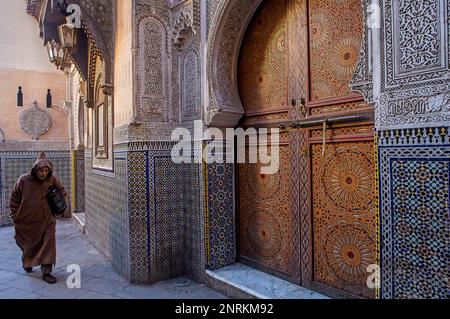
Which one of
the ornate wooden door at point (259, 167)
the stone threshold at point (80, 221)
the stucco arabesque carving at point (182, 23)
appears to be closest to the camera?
the ornate wooden door at point (259, 167)

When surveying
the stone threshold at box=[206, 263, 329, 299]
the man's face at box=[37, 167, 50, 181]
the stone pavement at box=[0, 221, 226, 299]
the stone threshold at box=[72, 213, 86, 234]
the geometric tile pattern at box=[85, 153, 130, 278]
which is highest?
the man's face at box=[37, 167, 50, 181]

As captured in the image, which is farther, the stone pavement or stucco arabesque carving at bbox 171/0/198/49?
stucco arabesque carving at bbox 171/0/198/49

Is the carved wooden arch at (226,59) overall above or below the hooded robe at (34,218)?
above

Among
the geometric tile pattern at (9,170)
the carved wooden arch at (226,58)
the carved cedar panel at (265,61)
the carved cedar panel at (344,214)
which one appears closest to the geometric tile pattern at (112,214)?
the carved wooden arch at (226,58)

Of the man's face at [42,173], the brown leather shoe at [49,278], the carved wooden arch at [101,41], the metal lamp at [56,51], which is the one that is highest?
the metal lamp at [56,51]

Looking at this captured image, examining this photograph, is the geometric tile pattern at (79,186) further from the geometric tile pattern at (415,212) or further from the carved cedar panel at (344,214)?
the geometric tile pattern at (415,212)

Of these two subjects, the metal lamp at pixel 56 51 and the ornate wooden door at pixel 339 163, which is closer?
the ornate wooden door at pixel 339 163

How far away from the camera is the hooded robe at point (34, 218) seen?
3727mm

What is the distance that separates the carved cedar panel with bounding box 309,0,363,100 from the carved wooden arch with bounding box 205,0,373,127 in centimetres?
67

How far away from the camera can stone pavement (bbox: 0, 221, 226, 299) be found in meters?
3.17

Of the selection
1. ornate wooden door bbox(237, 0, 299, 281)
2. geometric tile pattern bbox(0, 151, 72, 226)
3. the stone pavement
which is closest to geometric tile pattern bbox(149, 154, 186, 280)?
the stone pavement

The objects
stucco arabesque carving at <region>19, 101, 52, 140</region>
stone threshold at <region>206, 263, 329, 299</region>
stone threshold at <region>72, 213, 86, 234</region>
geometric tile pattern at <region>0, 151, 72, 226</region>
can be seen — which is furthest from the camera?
stucco arabesque carving at <region>19, 101, 52, 140</region>

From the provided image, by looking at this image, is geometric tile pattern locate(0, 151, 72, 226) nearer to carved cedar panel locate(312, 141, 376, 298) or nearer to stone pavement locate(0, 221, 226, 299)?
stone pavement locate(0, 221, 226, 299)
